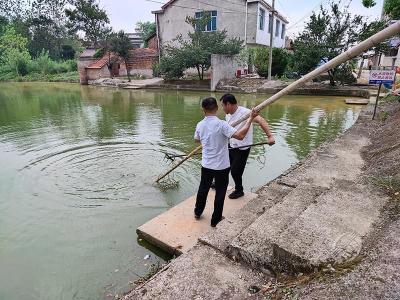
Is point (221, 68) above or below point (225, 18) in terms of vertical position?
below

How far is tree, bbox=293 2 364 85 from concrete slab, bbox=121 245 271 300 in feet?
54.6

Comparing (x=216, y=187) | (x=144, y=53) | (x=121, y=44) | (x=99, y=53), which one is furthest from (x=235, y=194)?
(x=99, y=53)

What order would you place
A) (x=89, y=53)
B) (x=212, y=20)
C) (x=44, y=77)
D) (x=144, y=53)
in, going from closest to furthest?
(x=212, y=20), (x=144, y=53), (x=89, y=53), (x=44, y=77)

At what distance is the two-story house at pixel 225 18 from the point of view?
75.9 ft

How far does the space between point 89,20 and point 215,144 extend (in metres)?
32.2

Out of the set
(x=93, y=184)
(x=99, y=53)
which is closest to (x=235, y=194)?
(x=93, y=184)

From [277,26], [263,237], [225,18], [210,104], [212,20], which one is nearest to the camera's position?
[263,237]

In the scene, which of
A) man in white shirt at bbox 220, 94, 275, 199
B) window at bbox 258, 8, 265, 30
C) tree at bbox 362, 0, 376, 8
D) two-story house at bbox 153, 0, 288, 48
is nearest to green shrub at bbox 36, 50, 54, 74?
two-story house at bbox 153, 0, 288, 48

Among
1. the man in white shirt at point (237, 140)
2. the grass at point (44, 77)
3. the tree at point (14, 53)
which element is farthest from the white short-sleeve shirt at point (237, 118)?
the tree at point (14, 53)

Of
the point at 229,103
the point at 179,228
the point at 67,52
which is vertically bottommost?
the point at 179,228

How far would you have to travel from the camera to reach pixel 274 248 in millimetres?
2295

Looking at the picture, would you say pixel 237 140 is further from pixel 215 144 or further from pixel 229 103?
pixel 215 144

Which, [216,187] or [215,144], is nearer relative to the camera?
[215,144]

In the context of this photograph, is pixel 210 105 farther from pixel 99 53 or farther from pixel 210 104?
pixel 99 53
